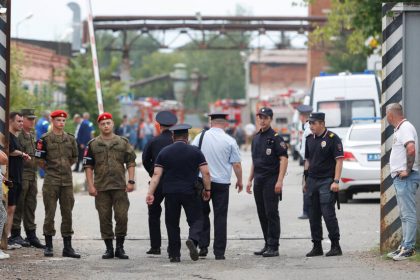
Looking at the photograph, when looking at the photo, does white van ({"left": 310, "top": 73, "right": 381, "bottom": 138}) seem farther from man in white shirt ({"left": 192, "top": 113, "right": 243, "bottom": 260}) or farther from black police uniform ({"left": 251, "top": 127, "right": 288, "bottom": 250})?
man in white shirt ({"left": 192, "top": 113, "right": 243, "bottom": 260})

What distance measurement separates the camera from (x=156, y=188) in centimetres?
1570

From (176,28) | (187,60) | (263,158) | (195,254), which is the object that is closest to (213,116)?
(263,158)

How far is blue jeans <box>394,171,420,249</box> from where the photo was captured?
14.3 m

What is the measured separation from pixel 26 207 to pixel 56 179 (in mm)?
1261

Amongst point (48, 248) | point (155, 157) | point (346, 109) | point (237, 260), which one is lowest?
point (237, 260)

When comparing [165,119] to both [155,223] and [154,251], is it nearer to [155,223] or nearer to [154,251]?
[155,223]

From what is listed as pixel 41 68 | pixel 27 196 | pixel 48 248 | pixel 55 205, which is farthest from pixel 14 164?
pixel 41 68

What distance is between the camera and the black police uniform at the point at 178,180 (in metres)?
15.0

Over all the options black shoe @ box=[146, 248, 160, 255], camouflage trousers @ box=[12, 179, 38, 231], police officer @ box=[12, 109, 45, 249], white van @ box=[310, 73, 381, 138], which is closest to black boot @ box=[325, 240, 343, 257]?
black shoe @ box=[146, 248, 160, 255]

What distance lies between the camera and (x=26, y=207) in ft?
55.4

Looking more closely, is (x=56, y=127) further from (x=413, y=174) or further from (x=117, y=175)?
(x=413, y=174)

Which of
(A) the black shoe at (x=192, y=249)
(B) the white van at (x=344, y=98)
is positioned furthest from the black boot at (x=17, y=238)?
(B) the white van at (x=344, y=98)

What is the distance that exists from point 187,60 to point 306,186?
15206 cm

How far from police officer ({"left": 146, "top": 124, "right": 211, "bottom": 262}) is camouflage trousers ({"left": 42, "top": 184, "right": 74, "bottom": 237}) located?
127 centimetres
